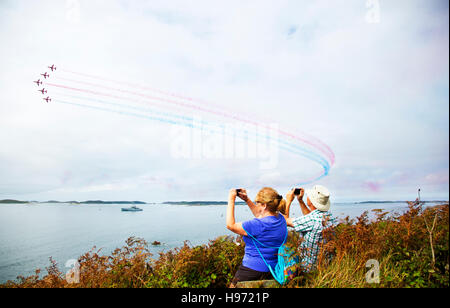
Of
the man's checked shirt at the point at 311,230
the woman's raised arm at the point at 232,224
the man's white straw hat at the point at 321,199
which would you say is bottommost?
the man's checked shirt at the point at 311,230

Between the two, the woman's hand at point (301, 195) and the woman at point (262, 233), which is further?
Result: the woman's hand at point (301, 195)

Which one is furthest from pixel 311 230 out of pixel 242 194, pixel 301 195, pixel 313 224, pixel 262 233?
pixel 242 194

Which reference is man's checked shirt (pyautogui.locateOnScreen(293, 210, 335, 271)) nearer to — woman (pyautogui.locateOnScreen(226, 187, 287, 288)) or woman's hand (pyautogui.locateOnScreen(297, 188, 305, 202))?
woman's hand (pyautogui.locateOnScreen(297, 188, 305, 202))

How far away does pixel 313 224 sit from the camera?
3.85m

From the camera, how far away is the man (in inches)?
152

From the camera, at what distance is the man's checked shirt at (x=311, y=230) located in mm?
3863

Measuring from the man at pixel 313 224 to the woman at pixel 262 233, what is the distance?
2.26 feet

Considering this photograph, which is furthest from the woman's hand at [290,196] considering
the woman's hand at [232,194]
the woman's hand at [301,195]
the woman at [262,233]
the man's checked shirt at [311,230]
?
the woman's hand at [232,194]

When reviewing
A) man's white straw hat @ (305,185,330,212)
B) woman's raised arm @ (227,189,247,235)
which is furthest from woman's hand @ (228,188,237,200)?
man's white straw hat @ (305,185,330,212)

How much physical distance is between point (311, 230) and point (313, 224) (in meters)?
0.11

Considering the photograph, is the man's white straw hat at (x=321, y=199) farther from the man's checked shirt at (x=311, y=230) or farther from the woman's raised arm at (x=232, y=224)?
the woman's raised arm at (x=232, y=224)

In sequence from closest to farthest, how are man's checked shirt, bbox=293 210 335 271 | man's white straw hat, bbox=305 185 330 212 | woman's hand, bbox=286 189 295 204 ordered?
man's checked shirt, bbox=293 210 335 271, man's white straw hat, bbox=305 185 330 212, woman's hand, bbox=286 189 295 204
